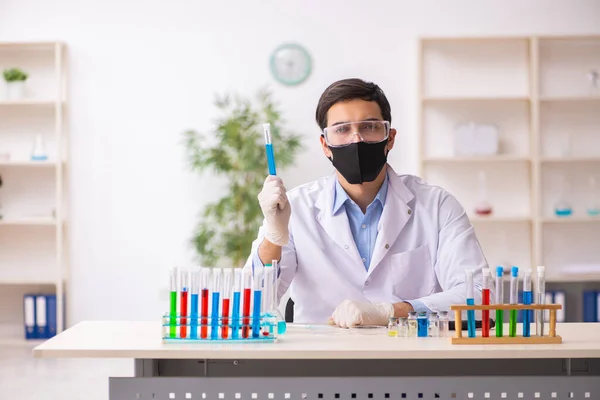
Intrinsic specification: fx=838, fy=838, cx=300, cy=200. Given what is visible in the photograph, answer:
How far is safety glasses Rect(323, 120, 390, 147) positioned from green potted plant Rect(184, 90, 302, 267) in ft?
9.35

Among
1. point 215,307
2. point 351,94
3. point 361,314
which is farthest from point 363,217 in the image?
point 215,307

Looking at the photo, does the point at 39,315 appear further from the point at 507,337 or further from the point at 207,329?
the point at 507,337

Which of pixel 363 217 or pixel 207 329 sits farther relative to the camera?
pixel 363 217

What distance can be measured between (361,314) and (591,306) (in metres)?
4.00

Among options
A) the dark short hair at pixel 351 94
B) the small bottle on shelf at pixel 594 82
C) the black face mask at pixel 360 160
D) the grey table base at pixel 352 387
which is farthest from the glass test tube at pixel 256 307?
the small bottle on shelf at pixel 594 82

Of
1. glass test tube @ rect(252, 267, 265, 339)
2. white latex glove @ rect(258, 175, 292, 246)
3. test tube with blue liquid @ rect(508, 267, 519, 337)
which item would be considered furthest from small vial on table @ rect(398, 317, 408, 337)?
white latex glove @ rect(258, 175, 292, 246)

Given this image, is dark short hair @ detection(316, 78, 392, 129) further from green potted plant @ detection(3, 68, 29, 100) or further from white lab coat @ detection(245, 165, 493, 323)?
green potted plant @ detection(3, 68, 29, 100)

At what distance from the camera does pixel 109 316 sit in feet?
19.7

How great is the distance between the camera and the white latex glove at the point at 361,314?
2.27 meters

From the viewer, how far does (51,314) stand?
584cm

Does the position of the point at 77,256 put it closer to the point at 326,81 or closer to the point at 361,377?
the point at 326,81

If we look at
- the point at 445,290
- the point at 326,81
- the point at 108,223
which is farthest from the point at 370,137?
the point at 108,223

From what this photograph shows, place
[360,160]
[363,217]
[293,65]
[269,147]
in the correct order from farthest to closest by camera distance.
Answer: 1. [293,65]
2. [363,217]
3. [360,160]
4. [269,147]

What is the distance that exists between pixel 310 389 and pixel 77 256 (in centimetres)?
434
